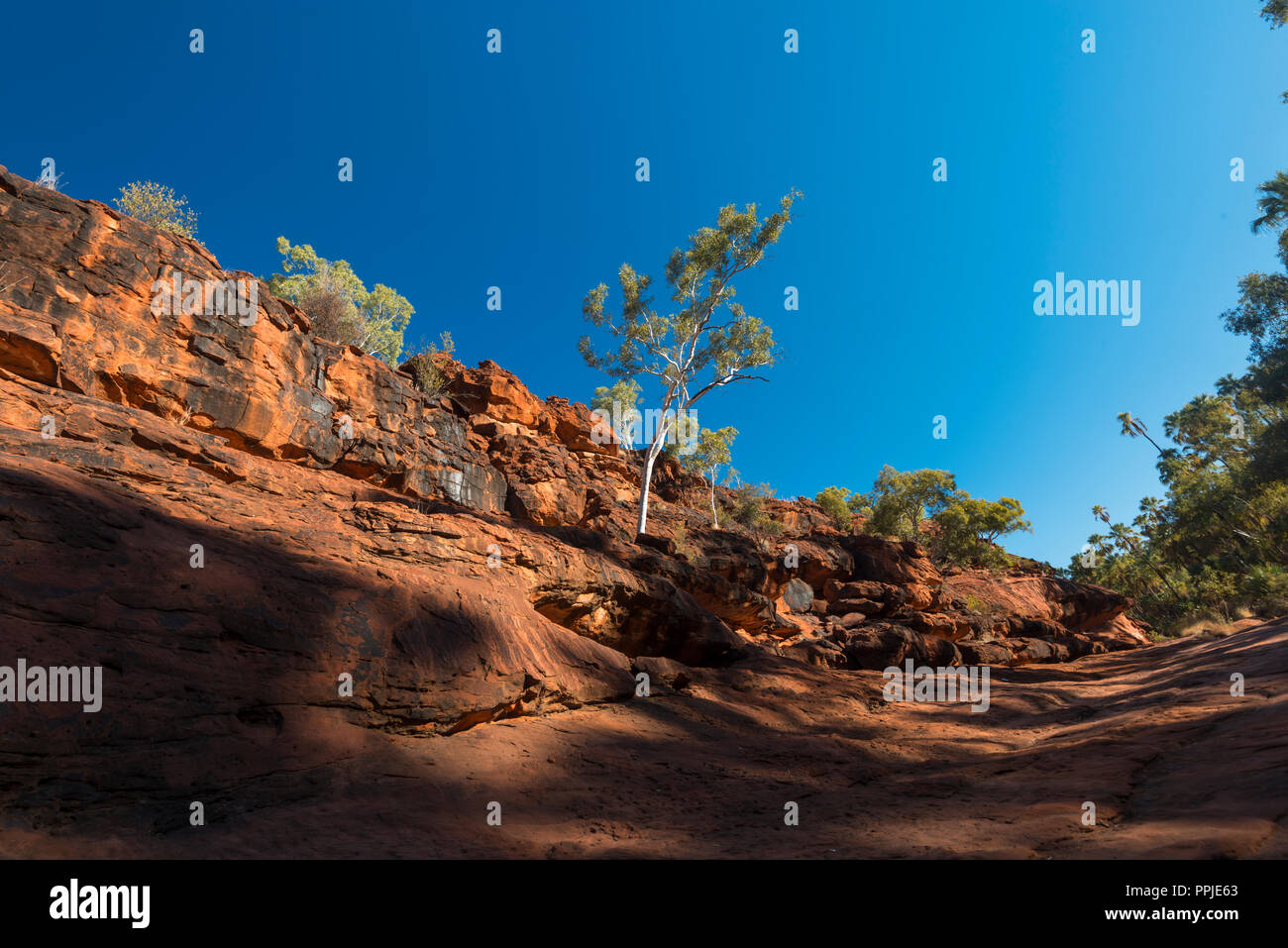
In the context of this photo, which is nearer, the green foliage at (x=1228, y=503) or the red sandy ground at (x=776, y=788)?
the red sandy ground at (x=776, y=788)

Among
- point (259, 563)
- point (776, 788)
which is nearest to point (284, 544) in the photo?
point (259, 563)

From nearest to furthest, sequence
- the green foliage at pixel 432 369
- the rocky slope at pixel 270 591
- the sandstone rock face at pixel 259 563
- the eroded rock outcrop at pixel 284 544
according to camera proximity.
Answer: the rocky slope at pixel 270 591 → the sandstone rock face at pixel 259 563 → the eroded rock outcrop at pixel 284 544 → the green foliage at pixel 432 369

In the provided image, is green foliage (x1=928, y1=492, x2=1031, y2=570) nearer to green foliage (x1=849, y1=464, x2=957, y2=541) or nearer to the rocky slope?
green foliage (x1=849, y1=464, x2=957, y2=541)

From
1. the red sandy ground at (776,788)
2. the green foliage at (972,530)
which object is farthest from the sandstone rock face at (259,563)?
the green foliage at (972,530)

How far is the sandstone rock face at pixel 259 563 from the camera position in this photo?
522 centimetres

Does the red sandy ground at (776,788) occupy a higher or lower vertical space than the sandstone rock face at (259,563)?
lower

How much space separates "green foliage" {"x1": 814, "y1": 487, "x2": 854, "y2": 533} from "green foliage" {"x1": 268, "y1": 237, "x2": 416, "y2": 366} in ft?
118

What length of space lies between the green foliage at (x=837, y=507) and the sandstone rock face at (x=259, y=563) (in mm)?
22978

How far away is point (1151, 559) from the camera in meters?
51.6

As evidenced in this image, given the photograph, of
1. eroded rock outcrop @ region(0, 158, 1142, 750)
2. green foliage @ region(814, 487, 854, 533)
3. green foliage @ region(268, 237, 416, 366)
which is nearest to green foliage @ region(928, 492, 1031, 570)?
green foliage @ region(814, 487, 854, 533)

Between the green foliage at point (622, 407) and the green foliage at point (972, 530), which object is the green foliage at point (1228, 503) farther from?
the green foliage at point (622, 407)

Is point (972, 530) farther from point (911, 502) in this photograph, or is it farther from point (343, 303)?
point (343, 303)

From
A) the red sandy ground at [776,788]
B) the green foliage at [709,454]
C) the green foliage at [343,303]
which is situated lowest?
the red sandy ground at [776,788]
